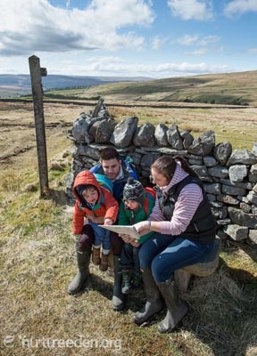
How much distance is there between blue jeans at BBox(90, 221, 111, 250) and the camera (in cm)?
469

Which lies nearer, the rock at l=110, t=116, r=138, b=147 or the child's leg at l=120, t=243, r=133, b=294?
the child's leg at l=120, t=243, r=133, b=294

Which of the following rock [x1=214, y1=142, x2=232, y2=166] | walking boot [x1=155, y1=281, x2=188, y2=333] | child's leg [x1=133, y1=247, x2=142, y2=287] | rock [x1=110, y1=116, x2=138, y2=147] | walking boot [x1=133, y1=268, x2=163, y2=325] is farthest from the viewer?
rock [x1=110, y1=116, x2=138, y2=147]

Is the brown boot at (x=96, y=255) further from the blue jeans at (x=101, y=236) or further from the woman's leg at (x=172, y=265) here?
the woman's leg at (x=172, y=265)

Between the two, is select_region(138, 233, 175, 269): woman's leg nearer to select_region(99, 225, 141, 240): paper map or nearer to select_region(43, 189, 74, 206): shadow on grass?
select_region(99, 225, 141, 240): paper map

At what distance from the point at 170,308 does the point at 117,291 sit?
2.77 feet

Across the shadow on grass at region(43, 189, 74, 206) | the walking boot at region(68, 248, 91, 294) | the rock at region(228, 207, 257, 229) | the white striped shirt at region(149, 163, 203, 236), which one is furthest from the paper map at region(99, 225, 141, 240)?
the shadow on grass at region(43, 189, 74, 206)

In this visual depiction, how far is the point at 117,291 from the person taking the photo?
4715mm

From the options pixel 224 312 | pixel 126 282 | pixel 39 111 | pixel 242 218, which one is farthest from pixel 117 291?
pixel 39 111

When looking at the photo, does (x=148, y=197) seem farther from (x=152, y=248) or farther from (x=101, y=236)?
(x=101, y=236)

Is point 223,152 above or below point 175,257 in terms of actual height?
above

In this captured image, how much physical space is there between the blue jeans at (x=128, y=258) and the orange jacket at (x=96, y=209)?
1.74 feet

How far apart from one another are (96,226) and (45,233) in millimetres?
2020

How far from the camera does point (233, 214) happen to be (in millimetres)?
5688

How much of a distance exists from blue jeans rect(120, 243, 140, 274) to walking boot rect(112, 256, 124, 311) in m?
0.10
